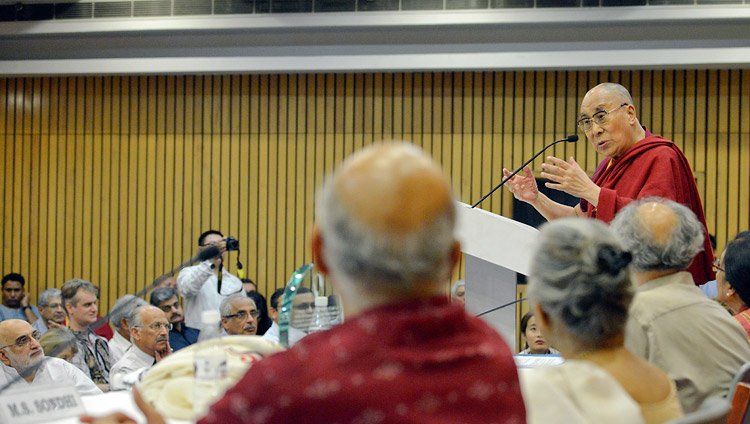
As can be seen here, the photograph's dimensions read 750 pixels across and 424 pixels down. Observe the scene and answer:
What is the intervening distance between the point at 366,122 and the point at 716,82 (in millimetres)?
3388

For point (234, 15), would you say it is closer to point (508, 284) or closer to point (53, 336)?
point (53, 336)

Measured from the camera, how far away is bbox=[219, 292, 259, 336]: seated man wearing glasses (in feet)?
15.1

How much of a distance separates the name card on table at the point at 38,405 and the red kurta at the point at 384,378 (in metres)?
0.62

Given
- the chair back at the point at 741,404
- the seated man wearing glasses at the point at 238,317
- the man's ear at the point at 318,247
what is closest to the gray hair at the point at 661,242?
the chair back at the point at 741,404

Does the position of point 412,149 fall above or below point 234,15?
below

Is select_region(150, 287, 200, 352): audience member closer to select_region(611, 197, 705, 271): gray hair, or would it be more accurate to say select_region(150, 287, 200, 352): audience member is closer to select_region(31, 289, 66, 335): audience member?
select_region(31, 289, 66, 335): audience member

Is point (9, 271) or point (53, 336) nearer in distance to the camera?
point (53, 336)

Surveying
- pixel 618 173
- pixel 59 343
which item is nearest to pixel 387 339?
pixel 618 173

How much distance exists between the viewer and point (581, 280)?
136 cm

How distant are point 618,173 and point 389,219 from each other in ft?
7.86

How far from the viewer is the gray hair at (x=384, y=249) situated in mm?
931

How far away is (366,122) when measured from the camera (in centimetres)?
772

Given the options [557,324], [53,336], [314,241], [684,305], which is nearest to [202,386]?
[314,241]

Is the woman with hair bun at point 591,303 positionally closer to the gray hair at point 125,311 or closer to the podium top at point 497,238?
the podium top at point 497,238
